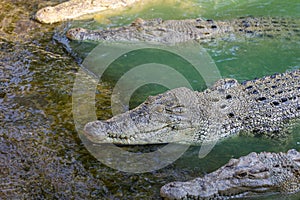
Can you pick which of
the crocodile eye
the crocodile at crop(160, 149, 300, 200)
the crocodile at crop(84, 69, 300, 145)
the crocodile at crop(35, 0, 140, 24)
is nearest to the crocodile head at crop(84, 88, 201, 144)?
the crocodile at crop(84, 69, 300, 145)

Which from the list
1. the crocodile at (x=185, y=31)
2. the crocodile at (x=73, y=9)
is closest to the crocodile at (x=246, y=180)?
the crocodile at (x=185, y=31)

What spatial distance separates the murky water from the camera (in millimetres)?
4234

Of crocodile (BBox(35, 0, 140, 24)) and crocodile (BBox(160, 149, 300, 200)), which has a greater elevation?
crocodile (BBox(35, 0, 140, 24))

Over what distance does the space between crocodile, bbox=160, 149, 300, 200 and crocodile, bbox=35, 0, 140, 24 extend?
489cm

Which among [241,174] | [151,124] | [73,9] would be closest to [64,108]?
[151,124]

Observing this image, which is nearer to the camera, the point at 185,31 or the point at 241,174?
the point at 241,174

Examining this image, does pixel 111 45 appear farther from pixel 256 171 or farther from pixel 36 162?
pixel 256 171

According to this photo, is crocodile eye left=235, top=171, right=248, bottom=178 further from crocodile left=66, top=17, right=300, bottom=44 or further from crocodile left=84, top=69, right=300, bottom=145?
crocodile left=66, top=17, right=300, bottom=44

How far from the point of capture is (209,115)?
5121mm

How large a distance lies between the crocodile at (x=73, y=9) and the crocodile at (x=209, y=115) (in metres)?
3.59

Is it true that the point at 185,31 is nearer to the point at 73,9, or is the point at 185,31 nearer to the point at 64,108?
the point at 73,9

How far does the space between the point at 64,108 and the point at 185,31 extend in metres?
2.99

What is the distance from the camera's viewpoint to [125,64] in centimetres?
674

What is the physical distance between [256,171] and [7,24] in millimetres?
5418
